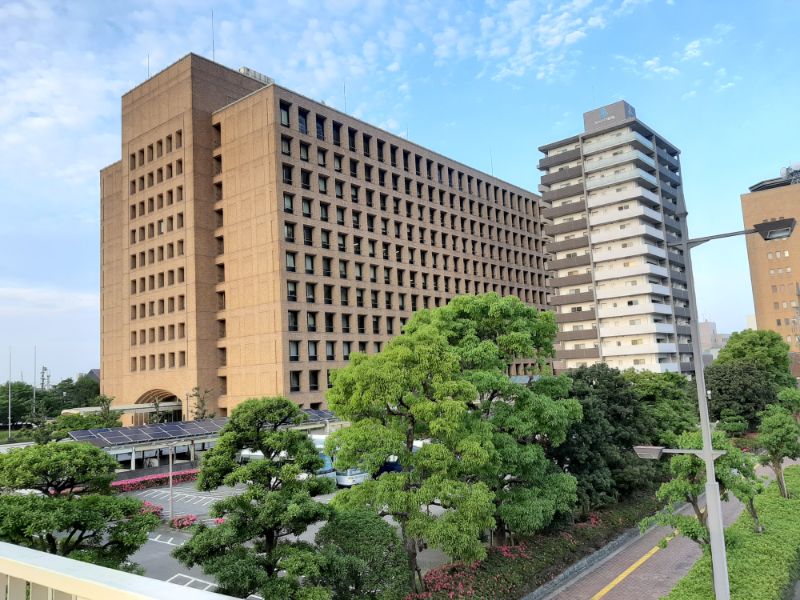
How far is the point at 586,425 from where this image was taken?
25188mm

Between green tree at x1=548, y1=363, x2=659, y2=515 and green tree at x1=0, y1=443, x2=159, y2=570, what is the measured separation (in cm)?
1714

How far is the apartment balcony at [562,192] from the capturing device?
6938cm

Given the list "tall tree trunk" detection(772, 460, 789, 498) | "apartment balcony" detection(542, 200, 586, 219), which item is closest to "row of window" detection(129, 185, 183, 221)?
"apartment balcony" detection(542, 200, 586, 219)

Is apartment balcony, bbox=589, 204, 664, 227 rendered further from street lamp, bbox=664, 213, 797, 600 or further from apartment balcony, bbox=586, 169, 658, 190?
street lamp, bbox=664, 213, 797, 600

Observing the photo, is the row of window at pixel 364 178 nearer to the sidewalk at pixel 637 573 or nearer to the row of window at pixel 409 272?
the row of window at pixel 409 272

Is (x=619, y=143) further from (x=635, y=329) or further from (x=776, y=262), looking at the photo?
(x=776, y=262)

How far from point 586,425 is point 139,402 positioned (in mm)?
53484

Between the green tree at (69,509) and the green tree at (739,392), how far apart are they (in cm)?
4857

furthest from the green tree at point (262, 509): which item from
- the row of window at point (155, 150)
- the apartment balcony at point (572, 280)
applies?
the apartment balcony at point (572, 280)

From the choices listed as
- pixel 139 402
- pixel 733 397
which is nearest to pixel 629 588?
pixel 733 397

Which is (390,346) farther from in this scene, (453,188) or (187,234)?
(453,188)

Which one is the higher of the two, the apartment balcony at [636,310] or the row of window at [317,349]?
the apartment balcony at [636,310]

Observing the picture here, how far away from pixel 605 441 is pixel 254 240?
39.4 metres

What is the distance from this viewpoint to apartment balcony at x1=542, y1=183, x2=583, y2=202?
69.4 m
